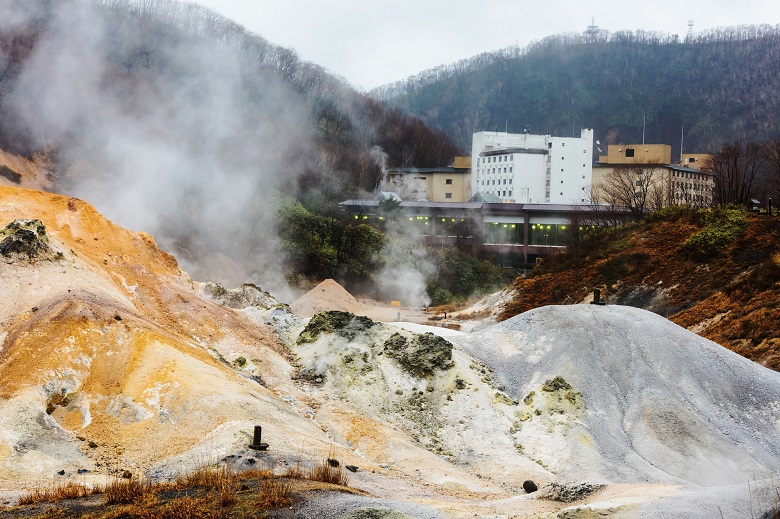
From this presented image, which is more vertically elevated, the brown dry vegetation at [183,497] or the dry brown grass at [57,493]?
the brown dry vegetation at [183,497]

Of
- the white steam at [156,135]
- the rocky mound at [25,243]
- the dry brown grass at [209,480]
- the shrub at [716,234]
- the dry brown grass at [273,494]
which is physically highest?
the white steam at [156,135]

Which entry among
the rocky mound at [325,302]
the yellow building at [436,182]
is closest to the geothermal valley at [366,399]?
the rocky mound at [325,302]

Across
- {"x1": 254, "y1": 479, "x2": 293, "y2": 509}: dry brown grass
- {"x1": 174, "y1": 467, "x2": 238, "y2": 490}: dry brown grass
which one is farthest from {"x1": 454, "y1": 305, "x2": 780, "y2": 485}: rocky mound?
{"x1": 174, "y1": 467, "x2": 238, "y2": 490}: dry brown grass

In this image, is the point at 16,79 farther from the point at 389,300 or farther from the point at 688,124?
the point at 688,124

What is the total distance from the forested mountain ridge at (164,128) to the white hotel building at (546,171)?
21385mm

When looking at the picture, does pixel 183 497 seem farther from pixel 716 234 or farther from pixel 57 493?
pixel 716 234

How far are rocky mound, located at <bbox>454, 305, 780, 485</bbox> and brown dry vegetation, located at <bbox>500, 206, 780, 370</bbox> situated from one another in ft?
23.9

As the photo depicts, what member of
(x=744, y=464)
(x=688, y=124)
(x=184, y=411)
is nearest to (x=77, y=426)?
(x=184, y=411)

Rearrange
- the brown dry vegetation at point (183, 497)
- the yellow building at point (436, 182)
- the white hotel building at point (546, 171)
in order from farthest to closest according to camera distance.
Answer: the yellow building at point (436, 182), the white hotel building at point (546, 171), the brown dry vegetation at point (183, 497)

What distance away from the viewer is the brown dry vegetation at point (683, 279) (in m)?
34.7

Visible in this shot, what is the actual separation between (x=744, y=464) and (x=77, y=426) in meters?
18.1

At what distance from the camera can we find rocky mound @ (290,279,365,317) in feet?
167

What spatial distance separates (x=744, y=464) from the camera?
2078cm

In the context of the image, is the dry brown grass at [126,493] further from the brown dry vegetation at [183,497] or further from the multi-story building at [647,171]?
the multi-story building at [647,171]
